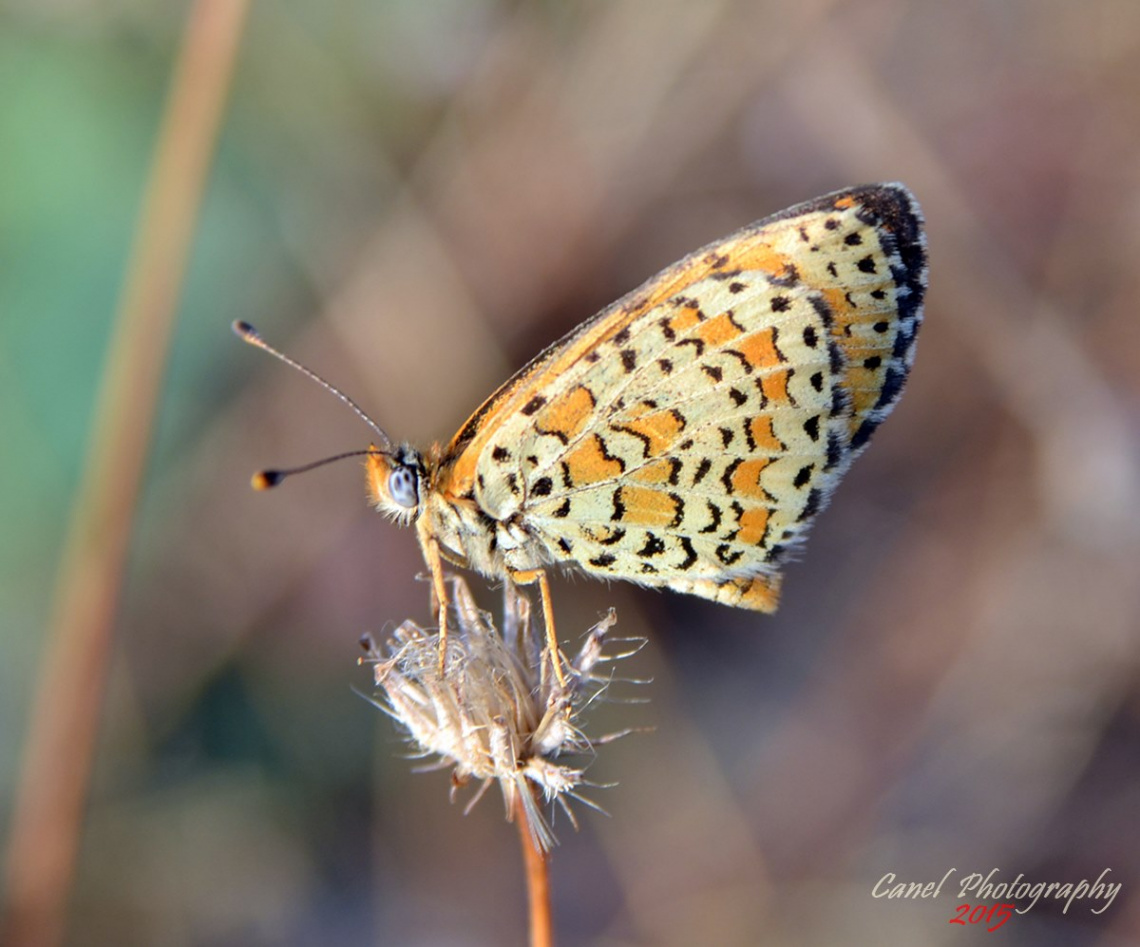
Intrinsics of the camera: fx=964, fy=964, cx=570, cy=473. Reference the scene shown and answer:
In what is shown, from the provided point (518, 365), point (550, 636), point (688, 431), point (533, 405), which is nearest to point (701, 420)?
point (688, 431)

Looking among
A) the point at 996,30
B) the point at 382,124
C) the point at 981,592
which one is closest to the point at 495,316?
the point at 382,124

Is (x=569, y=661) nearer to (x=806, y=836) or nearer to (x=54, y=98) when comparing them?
(x=806, y=836)

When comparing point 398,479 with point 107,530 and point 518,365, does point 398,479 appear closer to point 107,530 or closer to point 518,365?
point 107,530

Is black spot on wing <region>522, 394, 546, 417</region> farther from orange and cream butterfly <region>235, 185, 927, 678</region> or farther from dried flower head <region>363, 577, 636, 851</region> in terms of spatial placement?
dried flower head <region>363, 577, 636, 851</region>

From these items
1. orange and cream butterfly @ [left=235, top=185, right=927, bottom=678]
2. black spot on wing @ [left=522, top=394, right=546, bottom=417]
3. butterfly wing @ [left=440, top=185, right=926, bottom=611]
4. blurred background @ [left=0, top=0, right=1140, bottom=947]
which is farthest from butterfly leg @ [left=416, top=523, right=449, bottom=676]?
blurred background @ [left=0, top=0, right=1140, bottom=947]

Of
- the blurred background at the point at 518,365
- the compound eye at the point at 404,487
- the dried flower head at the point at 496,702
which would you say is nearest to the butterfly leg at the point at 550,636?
the dried flower head at the point at 496,702

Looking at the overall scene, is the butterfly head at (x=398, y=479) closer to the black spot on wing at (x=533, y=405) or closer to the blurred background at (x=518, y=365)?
the black spot on wing at (x=533, y=405)
